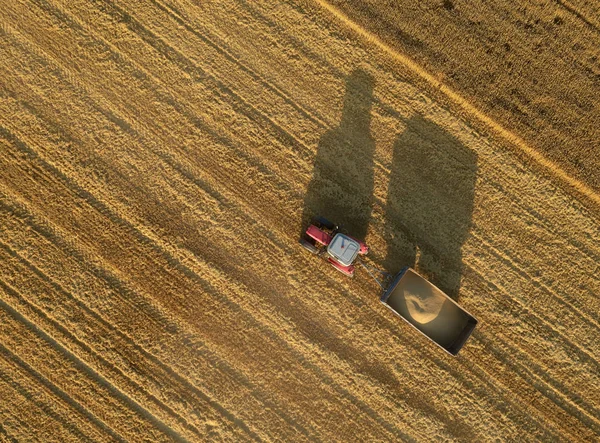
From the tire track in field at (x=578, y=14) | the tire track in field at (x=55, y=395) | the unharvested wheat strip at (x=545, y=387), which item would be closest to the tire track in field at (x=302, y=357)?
the unharvested wheat strip at (x=545, y=387)

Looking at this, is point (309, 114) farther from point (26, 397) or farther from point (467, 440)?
point (26, 397)

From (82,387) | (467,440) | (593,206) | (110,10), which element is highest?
(593,206)

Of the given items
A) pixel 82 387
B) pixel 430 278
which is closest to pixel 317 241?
pixel 430 278

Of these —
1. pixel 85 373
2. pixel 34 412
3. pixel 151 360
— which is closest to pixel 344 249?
pixel 151 360

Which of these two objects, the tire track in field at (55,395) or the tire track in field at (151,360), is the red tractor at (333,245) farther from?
the tire track in field at (55,395)

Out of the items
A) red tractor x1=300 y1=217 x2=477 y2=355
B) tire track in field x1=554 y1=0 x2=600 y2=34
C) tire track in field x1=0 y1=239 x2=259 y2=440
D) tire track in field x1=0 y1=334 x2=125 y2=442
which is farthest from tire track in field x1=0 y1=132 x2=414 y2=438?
tire track in field x1=554 y1=0 x2=600 y2=34

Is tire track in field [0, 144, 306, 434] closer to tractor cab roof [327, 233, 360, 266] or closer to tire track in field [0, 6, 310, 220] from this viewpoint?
tire track in field [0, 6, 310, 220]
